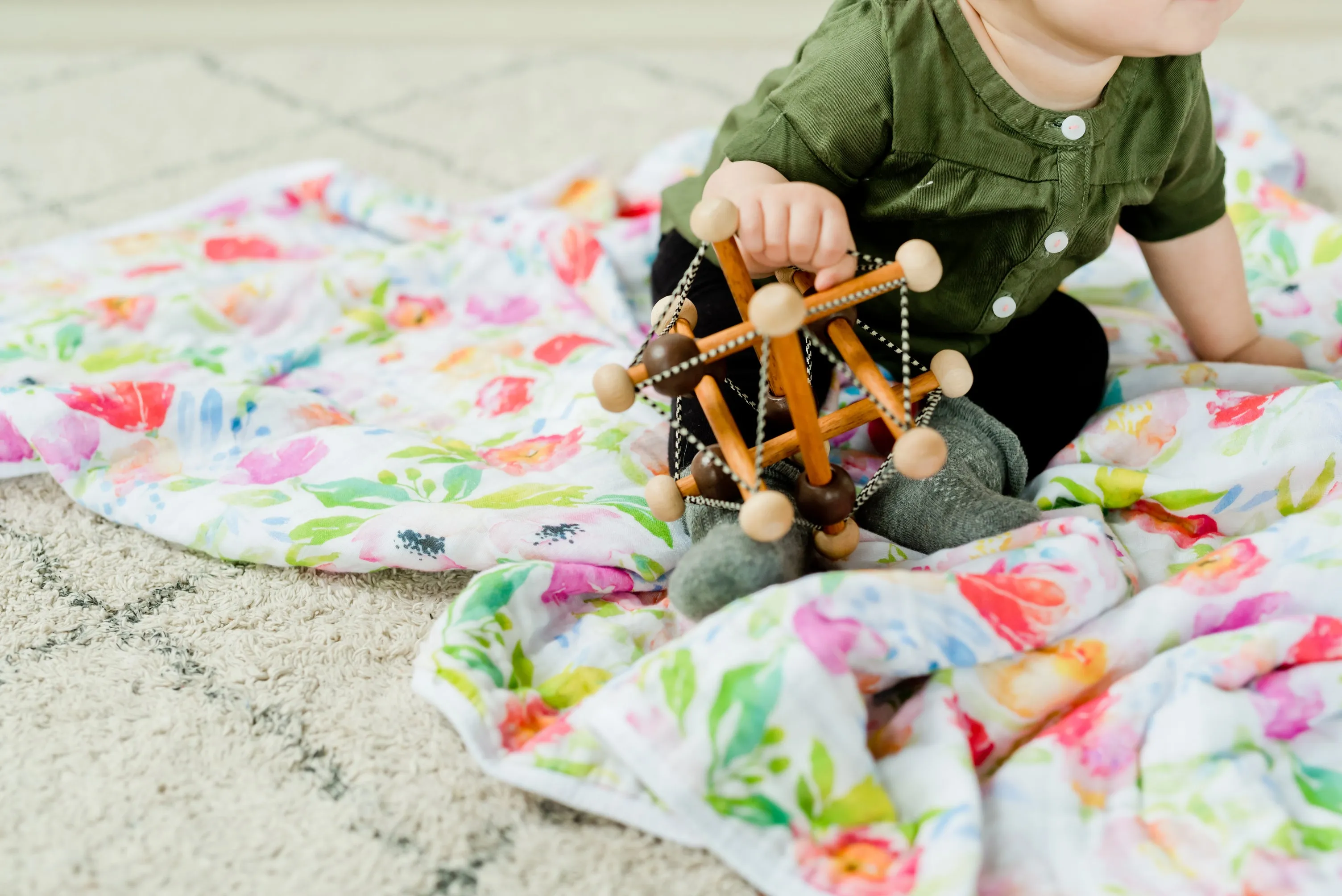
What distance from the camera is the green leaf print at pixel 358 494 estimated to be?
70cm

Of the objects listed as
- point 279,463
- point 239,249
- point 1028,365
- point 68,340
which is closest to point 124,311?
point 68,340

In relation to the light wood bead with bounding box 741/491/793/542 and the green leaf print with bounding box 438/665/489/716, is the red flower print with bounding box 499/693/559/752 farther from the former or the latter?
the light wood bead with bounding box 741/491/793/542

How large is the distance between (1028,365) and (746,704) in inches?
15.3

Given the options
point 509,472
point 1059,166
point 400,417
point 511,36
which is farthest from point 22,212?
point 1059,166

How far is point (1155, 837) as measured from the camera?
0.50m

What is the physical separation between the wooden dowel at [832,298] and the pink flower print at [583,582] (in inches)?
5.6

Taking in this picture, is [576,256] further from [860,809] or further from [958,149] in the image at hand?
[860,809]

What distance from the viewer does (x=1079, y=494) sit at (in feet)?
2.25

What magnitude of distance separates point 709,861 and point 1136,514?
0.36m

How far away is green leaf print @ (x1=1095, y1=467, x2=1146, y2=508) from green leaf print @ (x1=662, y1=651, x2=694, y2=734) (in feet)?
1.04

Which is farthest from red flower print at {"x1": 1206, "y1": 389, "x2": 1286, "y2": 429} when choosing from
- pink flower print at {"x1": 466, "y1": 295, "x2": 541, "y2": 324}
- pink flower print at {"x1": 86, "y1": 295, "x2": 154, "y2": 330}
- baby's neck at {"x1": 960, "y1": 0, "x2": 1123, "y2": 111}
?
pink flower print at {"x1": 86, "y1": 295, "x2": 154, "y2": 330}

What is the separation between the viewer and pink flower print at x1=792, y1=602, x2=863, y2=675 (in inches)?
20.0

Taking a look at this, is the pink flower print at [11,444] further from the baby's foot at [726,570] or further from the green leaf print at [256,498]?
the baby's foot at [726,570]

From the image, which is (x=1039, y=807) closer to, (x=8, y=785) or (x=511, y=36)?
(x=8, y=785)
